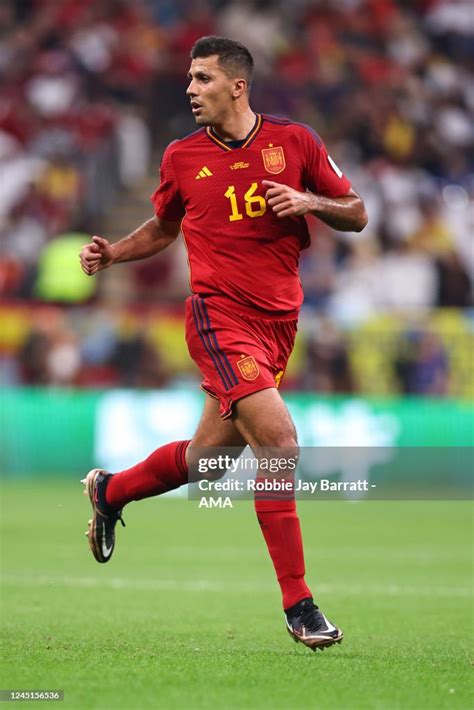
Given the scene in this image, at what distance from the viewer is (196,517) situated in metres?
A: 14.1

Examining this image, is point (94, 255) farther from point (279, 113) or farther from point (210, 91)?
point (279, 113)

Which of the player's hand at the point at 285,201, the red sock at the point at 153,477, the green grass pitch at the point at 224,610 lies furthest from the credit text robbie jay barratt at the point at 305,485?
the player's hand at the point at 285,201

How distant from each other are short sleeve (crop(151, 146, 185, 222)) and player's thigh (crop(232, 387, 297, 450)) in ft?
3.95

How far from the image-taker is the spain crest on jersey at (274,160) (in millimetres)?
6516

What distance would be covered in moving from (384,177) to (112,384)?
5226 millimetres

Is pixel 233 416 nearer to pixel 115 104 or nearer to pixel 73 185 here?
pixel 73 185

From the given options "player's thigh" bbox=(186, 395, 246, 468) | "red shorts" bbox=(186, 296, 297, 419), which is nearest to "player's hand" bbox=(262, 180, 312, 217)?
"red shorts" bbox=(186, 296, 297, 419)

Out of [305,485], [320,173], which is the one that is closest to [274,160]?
[320,173]

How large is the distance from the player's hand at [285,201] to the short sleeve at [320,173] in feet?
1.14

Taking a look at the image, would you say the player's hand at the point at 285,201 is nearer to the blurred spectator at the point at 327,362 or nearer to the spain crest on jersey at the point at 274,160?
the spain crest on jersey at the point at 274,160

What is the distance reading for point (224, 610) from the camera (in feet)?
26.5

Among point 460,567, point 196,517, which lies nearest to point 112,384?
point 196,517

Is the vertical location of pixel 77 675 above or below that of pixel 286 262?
below

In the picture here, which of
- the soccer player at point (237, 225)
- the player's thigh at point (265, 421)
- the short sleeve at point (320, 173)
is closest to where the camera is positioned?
the player's thigh at point (265, 421)
